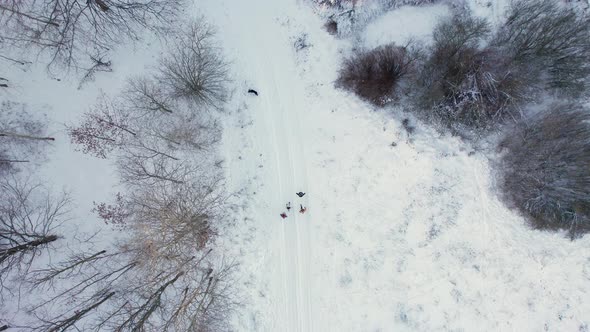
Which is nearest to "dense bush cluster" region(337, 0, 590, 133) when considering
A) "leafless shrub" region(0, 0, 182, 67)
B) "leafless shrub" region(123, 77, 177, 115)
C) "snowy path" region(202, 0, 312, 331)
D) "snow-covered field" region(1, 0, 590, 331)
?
"snow-covered field" region(1, 0, 590, 331)

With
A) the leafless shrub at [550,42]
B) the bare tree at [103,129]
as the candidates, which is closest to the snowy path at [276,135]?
the bare tree at [103,129]

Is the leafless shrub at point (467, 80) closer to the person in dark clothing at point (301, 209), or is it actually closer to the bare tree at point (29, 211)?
the person in dark clothing at point (301, 209)

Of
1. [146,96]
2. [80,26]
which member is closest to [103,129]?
[146,96]

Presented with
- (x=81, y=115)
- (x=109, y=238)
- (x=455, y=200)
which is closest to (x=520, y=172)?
(x=455, y=200)

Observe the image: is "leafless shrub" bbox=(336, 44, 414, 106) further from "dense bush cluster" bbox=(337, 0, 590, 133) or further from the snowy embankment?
the snowy embankment

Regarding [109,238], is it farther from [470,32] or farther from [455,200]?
[470,32]

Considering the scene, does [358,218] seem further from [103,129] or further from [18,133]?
[18,133]
